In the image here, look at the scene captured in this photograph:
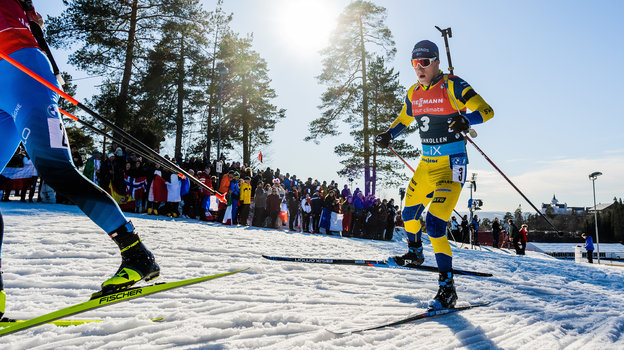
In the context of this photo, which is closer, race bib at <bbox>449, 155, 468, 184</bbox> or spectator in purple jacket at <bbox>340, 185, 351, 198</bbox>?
race bib at <bbox>449, 155, 468, 184</bbox>

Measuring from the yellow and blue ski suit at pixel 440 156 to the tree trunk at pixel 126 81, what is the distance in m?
17.0

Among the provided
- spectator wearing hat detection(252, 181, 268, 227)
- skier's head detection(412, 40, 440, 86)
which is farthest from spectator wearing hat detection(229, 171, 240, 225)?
skier's head detection(412, 40, 440, 86)

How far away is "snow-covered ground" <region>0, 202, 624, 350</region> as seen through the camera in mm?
2279

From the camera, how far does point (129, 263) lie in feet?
6.84

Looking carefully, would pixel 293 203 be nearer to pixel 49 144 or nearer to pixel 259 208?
pixel 259 208

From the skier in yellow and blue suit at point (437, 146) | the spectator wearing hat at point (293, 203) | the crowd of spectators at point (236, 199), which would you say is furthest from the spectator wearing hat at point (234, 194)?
the skier in yellow and blue suit at point (437, 146)

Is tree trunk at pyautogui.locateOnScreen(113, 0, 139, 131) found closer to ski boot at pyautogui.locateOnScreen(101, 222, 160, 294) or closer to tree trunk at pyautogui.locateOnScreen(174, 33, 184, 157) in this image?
tree trunk at pyautogui.locateOnScreen(174, 33, 184, 157)

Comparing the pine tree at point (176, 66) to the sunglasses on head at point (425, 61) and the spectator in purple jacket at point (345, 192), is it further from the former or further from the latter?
the sunglasses on head at point (425, 61)

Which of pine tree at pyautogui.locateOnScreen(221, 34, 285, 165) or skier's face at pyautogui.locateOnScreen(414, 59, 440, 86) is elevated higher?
pine tree at pyautogui.locateOnScreen(221, 34, 285, 165)

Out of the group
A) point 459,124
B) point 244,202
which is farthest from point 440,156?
point 244,202

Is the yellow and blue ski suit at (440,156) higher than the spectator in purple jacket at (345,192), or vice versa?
the spectator in purple jacket at (345,192)

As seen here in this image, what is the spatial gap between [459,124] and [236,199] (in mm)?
9985

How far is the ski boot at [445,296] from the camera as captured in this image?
3.33 m

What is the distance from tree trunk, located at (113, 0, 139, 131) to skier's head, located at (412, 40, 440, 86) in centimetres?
1685
